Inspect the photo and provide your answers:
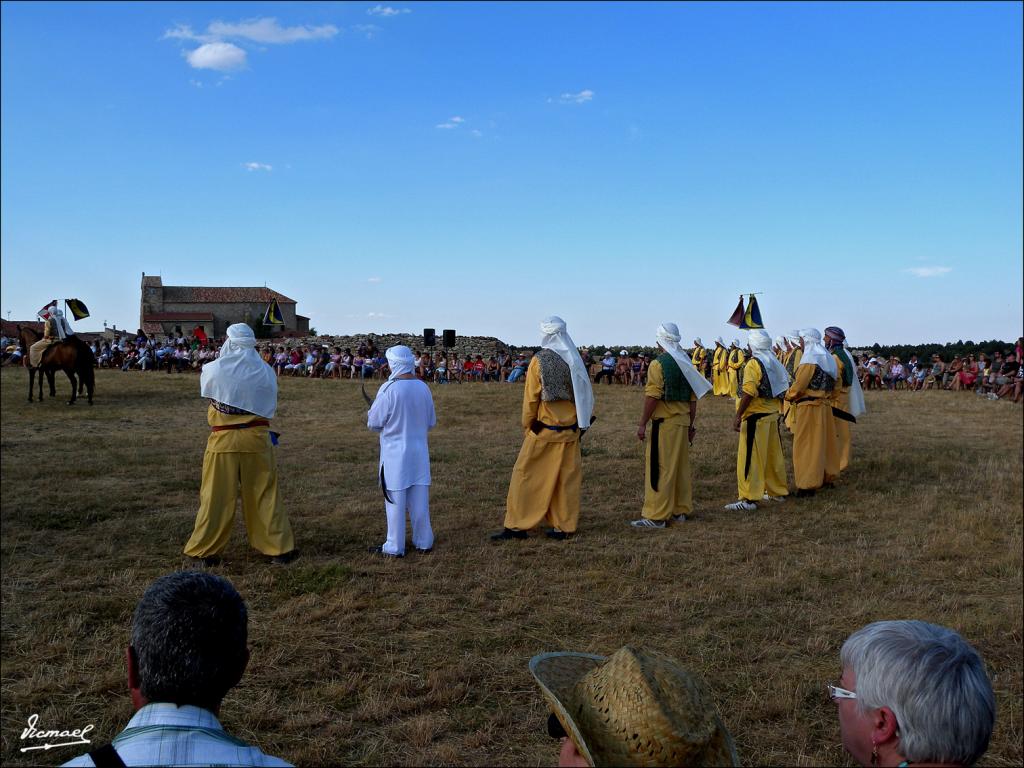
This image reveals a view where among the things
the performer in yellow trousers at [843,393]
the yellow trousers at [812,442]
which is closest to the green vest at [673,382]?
the yellow trousers at [812,442]

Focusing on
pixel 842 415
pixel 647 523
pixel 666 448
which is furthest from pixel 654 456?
pixel 842 415

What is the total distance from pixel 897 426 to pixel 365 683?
13872mm

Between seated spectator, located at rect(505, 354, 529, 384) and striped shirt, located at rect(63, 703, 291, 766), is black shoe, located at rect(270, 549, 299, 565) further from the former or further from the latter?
seated spectator, located at rect(505, 354, 529, 384)

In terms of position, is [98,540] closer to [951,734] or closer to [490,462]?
[490,462]

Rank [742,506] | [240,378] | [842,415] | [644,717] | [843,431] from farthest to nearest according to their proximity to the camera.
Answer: [843,431] < [842,415] < [742,506] < [240,378] < [644,717]

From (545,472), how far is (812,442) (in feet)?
12.4

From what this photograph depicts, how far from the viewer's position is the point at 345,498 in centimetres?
923

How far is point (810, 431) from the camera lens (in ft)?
32.2

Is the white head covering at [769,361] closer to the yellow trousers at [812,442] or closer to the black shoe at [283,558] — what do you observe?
A: the yellow trousers at [812,442]

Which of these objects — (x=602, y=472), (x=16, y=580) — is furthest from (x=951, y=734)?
(x=602, y=472)

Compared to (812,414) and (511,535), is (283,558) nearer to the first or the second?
(511,535)

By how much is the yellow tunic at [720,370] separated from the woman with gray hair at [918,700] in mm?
22100

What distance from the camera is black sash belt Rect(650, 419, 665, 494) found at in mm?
8273

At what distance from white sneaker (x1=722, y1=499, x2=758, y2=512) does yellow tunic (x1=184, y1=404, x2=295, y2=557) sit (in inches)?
186
